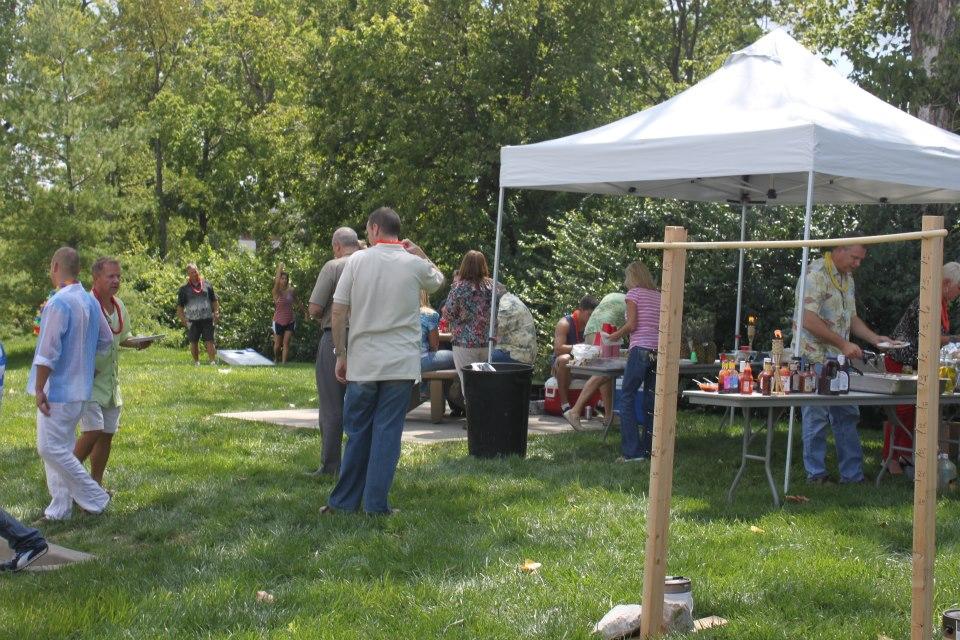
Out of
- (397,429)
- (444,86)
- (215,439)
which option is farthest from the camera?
(444,86)

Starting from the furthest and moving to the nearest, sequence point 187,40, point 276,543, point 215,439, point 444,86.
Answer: point 187,40
point 444,86
point 215,439
point 276,543

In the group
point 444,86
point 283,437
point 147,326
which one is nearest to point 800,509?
point 283,437

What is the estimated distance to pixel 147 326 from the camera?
85.3 feet

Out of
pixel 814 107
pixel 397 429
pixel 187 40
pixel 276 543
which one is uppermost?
pixel 187 40

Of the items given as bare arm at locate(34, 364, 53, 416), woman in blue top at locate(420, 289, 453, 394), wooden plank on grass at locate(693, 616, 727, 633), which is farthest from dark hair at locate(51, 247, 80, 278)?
woman in blue top at locate(420, 289, 453, 394)

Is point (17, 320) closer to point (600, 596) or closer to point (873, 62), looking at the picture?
point (873, 62)

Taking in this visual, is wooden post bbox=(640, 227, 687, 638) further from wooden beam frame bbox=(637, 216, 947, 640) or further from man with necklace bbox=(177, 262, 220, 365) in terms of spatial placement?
man with necklace bbox=(177, 262, 220, 365)

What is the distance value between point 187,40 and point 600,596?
36.0 meters

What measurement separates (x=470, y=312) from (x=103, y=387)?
412cm

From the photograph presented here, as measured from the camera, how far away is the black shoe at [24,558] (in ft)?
20.4

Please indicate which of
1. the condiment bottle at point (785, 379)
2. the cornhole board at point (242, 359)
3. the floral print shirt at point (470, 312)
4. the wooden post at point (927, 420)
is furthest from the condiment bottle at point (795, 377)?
the cornhole board at point (242, 359)

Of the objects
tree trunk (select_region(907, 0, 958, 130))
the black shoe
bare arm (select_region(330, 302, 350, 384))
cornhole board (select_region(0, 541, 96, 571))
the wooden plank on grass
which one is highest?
tree trunk (select_region(907, 0, 958, 130))

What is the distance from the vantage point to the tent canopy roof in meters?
8.41

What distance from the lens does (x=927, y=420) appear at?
4078 mm
